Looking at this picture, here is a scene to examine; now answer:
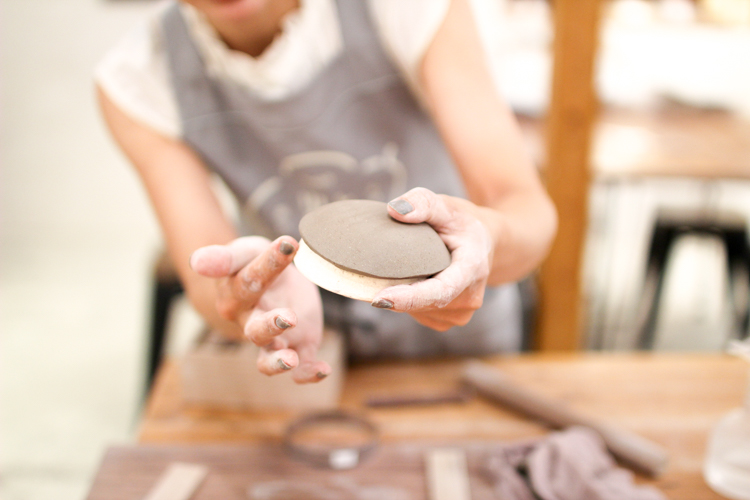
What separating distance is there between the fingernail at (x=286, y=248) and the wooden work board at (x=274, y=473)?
0.43m

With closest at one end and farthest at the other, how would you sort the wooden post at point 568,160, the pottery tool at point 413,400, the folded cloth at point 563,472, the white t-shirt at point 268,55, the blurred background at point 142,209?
the folded cloth at point 563,472
the white t-shirt at point 268,55
the pottery tool at point 413,400
the wooden post at point 568,160
the blurred background at point 142,209

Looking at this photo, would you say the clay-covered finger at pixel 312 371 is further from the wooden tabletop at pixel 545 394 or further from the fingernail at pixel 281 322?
the wooden tabletop at pixel 545 394

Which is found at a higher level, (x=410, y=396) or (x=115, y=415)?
(x=410, y=396)

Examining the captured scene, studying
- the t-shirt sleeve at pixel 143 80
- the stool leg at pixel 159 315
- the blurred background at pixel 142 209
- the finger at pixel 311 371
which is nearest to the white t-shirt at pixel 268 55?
the t-shirt sleeve at pixel 143 80

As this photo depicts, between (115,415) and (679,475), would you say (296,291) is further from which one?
(115,415)

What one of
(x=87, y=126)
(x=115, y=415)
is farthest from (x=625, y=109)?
(x=87, y=126)

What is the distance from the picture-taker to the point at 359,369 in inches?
43.3

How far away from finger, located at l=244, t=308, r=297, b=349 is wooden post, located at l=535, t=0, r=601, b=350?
103 centimetres

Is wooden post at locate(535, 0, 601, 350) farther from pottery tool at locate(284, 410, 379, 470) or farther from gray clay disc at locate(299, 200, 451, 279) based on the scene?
gray clay disc at locate(299, 200, 451, 279)

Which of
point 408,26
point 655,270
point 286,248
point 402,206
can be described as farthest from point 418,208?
point 655,270

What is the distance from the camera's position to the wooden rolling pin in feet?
2.64

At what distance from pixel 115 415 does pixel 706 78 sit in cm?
265

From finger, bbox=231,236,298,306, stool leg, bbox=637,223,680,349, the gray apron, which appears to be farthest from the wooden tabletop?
stool leg, bbox=637,223,680,349

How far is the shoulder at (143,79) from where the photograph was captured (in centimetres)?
94
